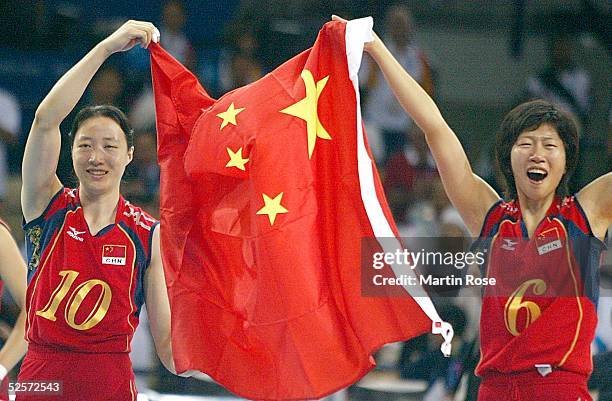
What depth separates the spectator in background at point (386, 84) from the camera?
7000mm

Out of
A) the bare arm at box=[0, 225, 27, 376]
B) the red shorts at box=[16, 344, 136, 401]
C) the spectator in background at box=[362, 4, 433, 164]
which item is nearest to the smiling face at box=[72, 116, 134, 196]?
the bare arm at box=[0, 225, 27, 376]

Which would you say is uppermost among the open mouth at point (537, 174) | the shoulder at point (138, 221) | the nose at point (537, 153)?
the nose at point (537, 153)

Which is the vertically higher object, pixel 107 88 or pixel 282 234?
pixel 107 88

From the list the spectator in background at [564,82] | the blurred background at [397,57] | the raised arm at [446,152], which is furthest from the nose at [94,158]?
the spectator in background at [564,82]

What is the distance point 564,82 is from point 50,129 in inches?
166

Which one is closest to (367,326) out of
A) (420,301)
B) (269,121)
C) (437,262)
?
(420,301)

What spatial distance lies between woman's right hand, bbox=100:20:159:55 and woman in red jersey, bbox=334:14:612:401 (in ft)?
2.81

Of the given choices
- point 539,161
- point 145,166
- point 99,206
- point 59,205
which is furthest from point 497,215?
point 145,166

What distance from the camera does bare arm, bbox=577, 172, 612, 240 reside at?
133 inches

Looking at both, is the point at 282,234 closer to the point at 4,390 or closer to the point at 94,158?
the point at 94,158

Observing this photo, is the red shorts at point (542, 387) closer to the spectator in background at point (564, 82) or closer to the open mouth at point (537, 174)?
the open mouth at point (537, 174)

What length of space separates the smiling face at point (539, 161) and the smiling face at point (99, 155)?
1.37 metres

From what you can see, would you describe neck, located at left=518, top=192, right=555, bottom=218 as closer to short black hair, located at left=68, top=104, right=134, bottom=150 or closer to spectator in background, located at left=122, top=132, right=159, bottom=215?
short black hair, located at left=68, top=104, right=134, bottom=150

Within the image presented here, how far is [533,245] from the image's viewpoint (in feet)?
11.2
